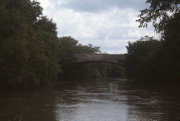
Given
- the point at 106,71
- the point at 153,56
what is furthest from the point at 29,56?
the point at 106,71

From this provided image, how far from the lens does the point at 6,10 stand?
54125 millimetres

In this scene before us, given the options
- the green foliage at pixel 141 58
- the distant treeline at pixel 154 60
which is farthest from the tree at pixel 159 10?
the green foliage at pixel 141 58

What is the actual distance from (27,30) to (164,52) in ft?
90.7

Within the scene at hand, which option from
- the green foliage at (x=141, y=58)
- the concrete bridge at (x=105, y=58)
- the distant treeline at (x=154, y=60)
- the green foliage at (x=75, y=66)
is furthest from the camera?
the green foliage at (x=75, y=66)

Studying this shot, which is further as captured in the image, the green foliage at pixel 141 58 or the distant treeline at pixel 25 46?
the green foliage at pixel 141 58

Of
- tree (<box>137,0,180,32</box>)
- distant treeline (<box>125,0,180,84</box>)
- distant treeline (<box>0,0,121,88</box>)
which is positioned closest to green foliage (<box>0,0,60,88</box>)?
distant treeline (<box>0,0,121,88</box>)

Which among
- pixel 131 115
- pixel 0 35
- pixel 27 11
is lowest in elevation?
pixel 131 115

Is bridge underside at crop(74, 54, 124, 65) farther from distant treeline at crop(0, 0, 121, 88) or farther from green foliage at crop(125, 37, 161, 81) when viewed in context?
distant treeline at crop(0, 0, 121, 88)

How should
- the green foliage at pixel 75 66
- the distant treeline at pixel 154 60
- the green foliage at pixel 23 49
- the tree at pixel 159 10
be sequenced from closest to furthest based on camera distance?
the tree at pixel 159 10
the green foliage at pixel 23 49
the distant treeline at pixel 154 60
the green foliage at pixel 75 66

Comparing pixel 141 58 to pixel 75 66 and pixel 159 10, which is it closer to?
pixel 75 66

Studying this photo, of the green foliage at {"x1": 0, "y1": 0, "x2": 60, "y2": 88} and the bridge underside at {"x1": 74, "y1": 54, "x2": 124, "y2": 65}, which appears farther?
the bridge underside at {"x1": 74, "y1": 54, "x2": 124, "y2": 65}

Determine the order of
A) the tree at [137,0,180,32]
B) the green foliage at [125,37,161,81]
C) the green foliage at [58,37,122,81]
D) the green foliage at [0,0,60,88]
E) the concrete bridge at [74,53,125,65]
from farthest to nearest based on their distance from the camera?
the green foliage at [58,37,122,81]
the concrete bridge at [74,53,125,65]
the green foliage at [125,37,161,81]
the green foliage at [0,0,60,88]
the tree at [137,0,180,32]

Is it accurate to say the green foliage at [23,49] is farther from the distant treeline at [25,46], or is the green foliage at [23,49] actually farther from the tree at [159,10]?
the tree at [159,10]

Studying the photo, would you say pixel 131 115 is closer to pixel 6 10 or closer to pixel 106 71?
pixel 6 10
